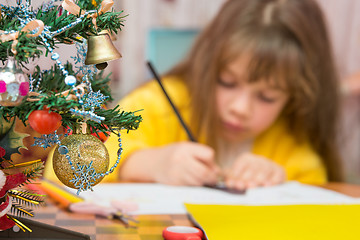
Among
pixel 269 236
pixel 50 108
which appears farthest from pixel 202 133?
pixel 50 108

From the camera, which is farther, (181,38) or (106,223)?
(181,38)

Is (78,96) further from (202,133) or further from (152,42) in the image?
(152,42)

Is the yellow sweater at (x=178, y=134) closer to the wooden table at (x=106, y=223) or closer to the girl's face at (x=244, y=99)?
the girl's face at (x=244, y=99)

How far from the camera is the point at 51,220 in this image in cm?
41

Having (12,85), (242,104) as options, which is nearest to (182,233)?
(12,85)

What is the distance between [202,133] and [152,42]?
623 millimetres

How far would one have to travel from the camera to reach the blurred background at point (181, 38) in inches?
56.1

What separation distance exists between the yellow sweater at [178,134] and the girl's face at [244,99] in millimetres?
122

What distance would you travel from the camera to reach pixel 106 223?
411 millimetres

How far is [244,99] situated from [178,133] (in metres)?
0.26

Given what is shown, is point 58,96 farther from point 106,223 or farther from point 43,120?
point 106,223

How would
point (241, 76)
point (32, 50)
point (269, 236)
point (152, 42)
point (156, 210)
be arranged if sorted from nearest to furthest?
point (32, 50)
point (269, 236)
point (156, 210)
point (241, 76)
point (152, 42)

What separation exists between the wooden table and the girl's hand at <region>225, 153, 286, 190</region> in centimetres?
31

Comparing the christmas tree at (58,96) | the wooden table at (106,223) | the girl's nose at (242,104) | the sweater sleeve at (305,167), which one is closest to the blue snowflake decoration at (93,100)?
the christmas tree at (58,96)
